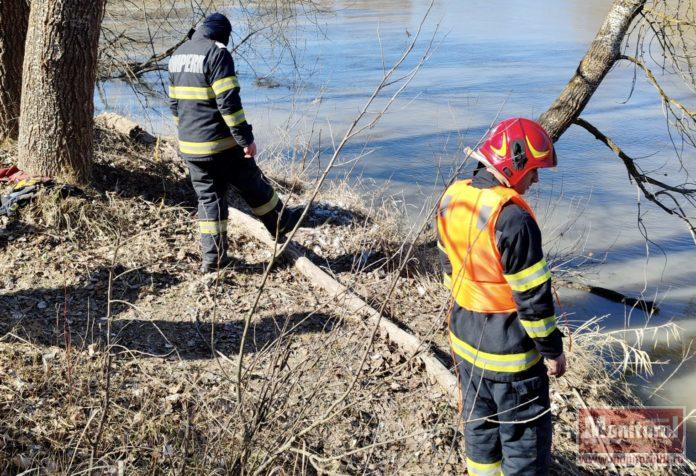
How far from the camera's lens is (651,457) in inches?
176

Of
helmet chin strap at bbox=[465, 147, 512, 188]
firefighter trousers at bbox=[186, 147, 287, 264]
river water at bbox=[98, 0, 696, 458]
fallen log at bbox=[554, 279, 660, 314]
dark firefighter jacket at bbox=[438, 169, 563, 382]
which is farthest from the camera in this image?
river water at bbox=[98, 0, 696, 458]

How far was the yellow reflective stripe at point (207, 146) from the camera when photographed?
511 centimetres

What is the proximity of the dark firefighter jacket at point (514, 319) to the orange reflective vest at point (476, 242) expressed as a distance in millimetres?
36

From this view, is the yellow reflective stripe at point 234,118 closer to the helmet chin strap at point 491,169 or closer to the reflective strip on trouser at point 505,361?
the helmet chin strap at point 491,169

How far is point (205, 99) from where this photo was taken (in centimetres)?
500

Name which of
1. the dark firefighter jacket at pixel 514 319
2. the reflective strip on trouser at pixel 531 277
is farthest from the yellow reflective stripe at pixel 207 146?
the reflective strip on trouser at pixel 531 277

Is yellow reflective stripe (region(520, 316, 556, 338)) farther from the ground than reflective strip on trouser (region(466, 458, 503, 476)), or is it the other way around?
yellow reflective stripe (region(520, 316, 556, 338))

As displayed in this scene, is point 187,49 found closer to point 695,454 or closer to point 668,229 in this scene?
point 695,454

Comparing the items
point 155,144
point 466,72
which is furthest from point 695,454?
point 466,72

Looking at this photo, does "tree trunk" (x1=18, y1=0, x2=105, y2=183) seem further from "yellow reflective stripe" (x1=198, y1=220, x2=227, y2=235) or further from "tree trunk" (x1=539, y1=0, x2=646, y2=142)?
"tree trunk" (x1=539, y1=0, x2=646, y2=142)

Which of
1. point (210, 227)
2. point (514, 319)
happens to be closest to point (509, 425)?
point (514, 319)

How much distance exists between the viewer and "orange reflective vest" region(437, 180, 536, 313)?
2.89 meters

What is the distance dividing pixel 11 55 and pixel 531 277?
17.8ft

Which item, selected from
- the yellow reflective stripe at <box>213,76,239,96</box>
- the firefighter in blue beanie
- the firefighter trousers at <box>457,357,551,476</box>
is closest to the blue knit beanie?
the firefighter in blue beanie
